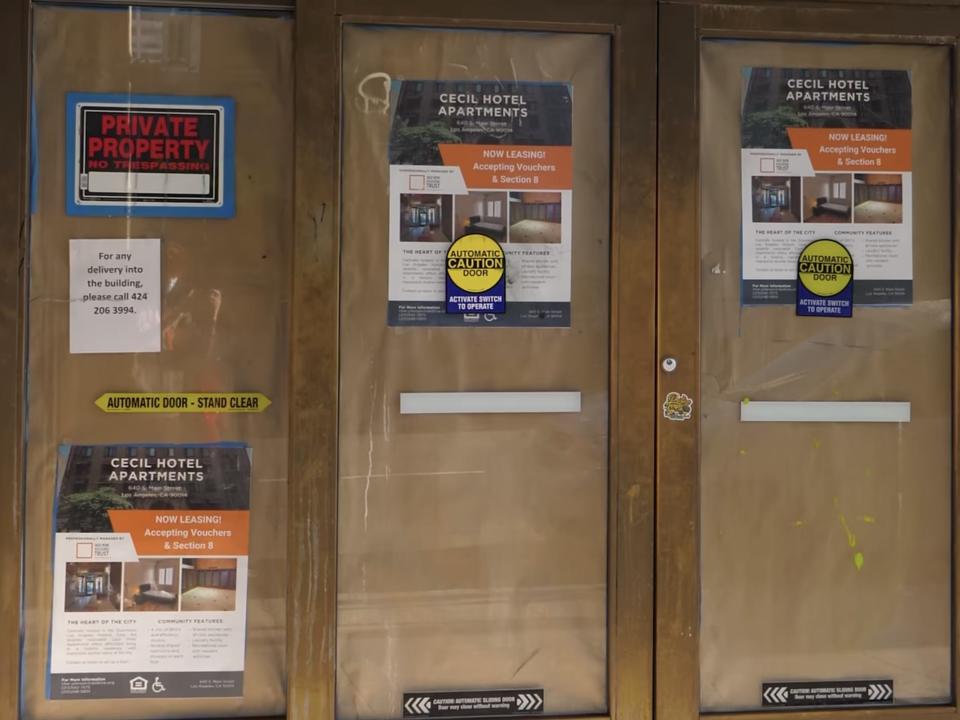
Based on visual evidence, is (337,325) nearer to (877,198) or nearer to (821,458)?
(821,458)

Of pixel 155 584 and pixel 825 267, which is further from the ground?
pixel 825 267

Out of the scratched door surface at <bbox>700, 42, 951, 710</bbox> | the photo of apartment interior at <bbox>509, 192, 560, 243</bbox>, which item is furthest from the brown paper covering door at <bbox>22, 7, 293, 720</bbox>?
the scratched door surface at <bbox>700, 42, 951, 710</bbox>

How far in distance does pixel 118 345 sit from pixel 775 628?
6.52 feet

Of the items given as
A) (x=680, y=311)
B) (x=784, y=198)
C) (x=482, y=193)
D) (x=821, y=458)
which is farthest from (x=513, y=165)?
(x=821, y=458)

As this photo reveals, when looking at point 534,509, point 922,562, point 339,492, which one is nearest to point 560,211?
point 534,509

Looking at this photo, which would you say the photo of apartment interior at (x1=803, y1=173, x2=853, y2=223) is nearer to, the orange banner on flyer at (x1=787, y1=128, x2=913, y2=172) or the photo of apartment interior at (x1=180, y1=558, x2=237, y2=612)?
the orange banner on flyer at (x1=787, y1=128, x2=913, y2=172)

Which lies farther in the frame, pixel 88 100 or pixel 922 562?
pixel 922 562

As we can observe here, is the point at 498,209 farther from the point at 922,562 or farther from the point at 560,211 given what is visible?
the point at 922,562

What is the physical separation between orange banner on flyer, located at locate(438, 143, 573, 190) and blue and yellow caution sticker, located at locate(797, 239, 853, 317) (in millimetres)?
718

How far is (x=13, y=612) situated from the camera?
2.18 meters

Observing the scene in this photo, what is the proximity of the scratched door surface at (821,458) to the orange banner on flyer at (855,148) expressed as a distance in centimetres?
5

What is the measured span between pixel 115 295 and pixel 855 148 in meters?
2.09

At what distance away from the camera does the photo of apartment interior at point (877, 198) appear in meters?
2.35

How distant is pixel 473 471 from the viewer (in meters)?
2.30
